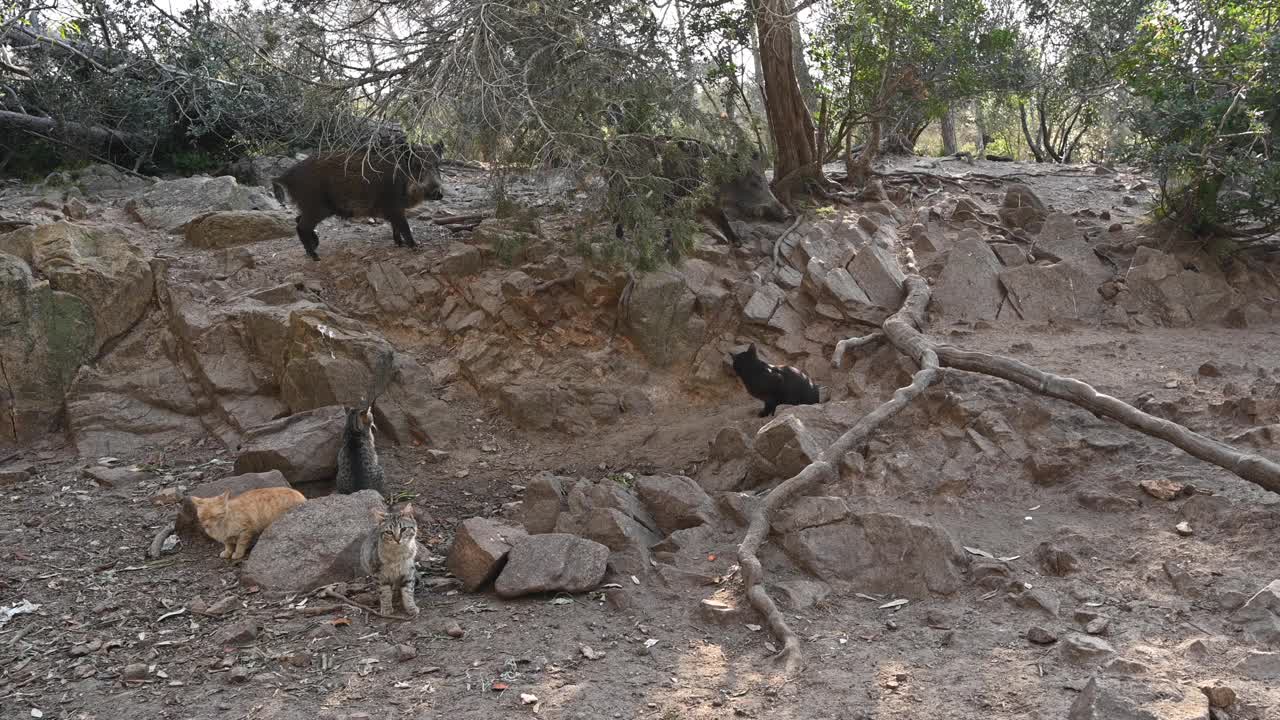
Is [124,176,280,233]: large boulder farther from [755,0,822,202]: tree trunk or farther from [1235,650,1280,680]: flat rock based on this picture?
[1235,650,1280,680]: flat rock

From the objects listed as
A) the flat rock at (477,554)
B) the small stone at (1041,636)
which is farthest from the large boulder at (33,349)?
the small stone at (1041,636)

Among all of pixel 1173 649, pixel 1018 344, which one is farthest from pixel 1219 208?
pixel 1173 649

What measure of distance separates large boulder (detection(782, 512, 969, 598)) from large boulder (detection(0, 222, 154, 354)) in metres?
6.27

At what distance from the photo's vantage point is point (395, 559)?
16.3 ft

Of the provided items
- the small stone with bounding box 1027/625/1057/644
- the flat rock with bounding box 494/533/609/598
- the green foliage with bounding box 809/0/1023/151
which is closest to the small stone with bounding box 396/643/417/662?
the flat rock with bounding box 494/533/609/598

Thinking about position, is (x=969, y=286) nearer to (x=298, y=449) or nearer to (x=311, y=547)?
(x=298, y=449)

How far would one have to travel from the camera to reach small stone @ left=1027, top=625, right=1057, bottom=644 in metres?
4.50

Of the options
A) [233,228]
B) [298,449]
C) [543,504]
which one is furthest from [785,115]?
[298,449]

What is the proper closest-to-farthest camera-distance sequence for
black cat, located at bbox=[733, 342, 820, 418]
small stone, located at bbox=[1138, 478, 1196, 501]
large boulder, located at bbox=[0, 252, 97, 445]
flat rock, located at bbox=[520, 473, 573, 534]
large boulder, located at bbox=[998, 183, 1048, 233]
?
small stone, located at bbox=[1138, 478, 1196, 501], flat rock, located at bbox=[520, 473, 573, 534], large boulder, located at bbox=[0, 252, 97, 445], black cat, located at bbox=[733, 342, 820, 418], large boulder, located at bbox=[998, 183, 1048, 233]

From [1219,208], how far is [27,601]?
10.6 meters

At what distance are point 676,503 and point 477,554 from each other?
4.80 ft

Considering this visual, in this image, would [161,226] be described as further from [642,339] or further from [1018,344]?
[1018,344]

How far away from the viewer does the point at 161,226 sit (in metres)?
9.96

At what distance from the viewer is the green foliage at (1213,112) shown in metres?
8.25
